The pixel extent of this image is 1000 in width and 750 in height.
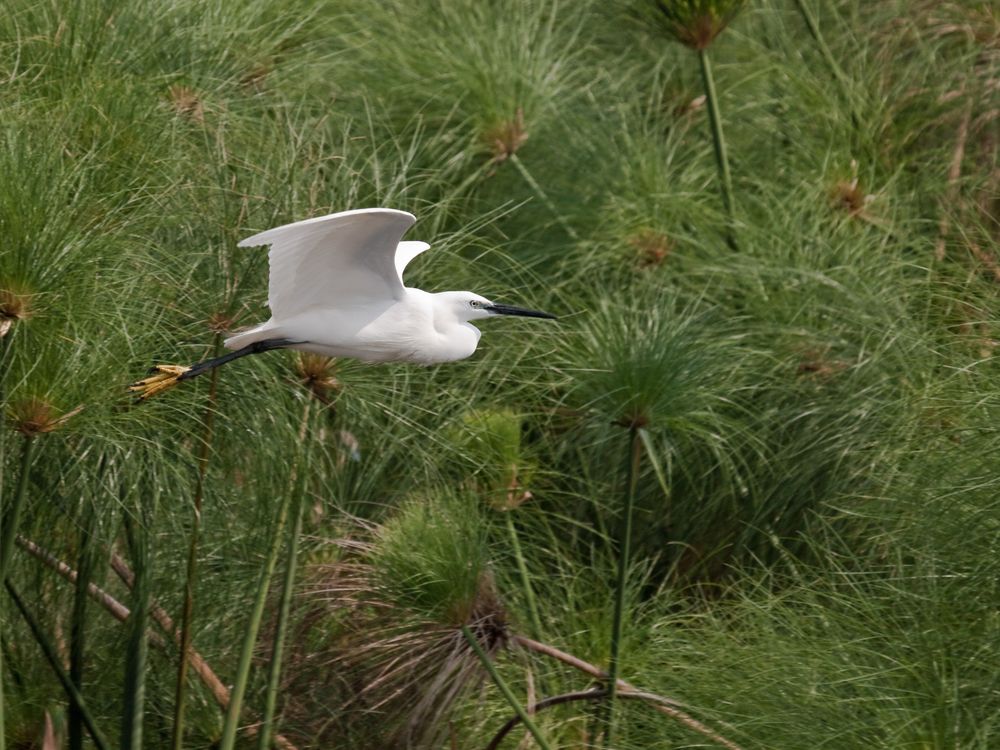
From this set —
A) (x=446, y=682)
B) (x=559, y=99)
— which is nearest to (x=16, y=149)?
(x=446, y=682)

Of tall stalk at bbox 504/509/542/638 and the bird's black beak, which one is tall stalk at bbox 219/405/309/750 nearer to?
the bird's black beak

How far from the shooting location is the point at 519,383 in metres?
4.21

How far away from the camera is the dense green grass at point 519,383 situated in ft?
9.78

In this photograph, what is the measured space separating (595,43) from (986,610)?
120 inches

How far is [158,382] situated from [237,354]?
5.8 inches

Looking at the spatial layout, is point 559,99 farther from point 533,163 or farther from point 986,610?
point 986,610

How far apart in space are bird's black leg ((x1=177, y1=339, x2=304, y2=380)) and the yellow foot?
13mm

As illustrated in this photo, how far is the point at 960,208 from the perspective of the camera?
463cm

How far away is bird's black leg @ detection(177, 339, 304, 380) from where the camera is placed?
9.79 feet

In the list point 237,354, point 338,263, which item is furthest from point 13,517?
point 338,263

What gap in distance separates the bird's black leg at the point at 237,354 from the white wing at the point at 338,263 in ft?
0.16

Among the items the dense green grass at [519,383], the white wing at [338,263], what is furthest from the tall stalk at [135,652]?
the white wing at [338,263]

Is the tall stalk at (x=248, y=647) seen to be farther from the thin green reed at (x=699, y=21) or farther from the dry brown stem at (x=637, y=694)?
the thin green reed at (x=699, y=21)

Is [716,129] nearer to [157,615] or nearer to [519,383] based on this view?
[519,383]
